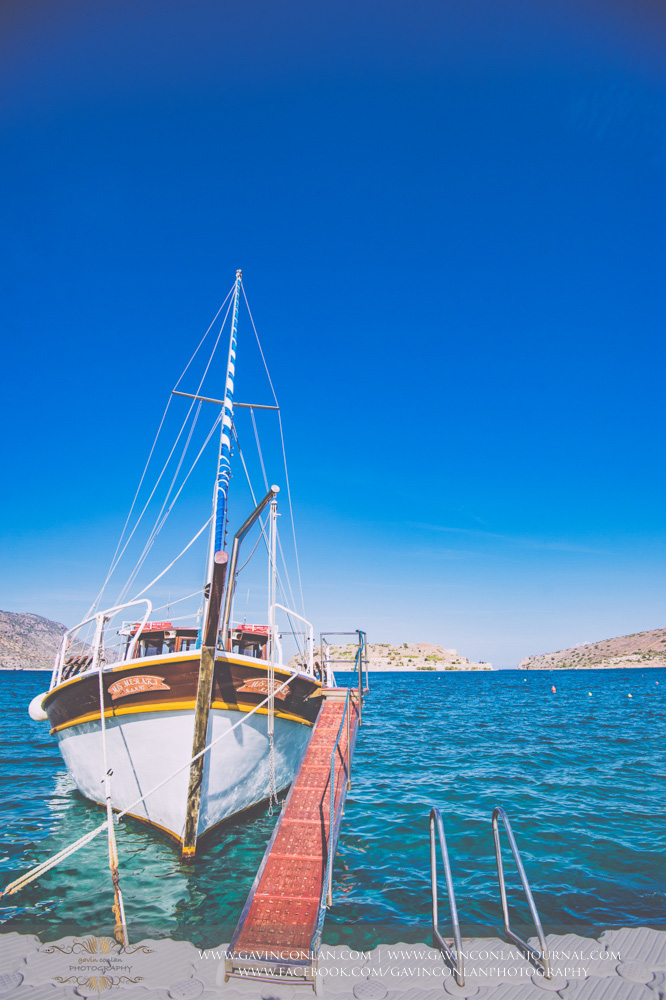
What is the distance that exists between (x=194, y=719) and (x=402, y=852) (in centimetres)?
472

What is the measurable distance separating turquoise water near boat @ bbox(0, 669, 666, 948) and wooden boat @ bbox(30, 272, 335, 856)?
0.80 meters

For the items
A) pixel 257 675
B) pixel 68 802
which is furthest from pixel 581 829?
pixel 68 802

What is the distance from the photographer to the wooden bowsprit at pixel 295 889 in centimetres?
465

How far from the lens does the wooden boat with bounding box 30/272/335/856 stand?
8828mm

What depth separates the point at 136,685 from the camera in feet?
30.9

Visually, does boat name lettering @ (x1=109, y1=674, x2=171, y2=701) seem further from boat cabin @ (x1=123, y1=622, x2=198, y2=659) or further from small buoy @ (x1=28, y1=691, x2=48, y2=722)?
small buoy @ (x1=28, y1=691, x2=48, y2=722)

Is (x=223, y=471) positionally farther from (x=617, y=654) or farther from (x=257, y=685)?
(x=617, y=654)

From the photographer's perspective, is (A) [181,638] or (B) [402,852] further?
(A) [181,638]

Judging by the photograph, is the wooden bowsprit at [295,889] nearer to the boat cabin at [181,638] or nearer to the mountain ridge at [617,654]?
the boat cabin at [181,638]

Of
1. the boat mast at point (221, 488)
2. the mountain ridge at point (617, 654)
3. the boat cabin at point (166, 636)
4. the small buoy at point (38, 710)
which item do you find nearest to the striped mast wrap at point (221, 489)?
the boat mast at point (221, 488)

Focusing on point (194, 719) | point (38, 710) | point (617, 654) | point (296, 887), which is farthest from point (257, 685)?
point (617, 654)

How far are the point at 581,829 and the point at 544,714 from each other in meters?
27.3

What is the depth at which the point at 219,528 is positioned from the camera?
9.69 m

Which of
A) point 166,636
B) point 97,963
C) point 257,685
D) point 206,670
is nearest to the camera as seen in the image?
point 97,963
